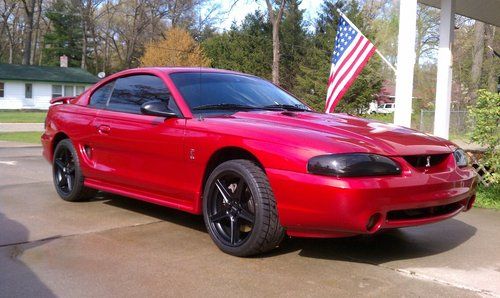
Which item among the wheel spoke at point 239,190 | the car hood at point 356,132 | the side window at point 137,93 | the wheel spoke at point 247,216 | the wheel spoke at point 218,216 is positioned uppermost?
the side window at point 137,93

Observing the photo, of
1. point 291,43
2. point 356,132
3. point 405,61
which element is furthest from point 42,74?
point 356,132

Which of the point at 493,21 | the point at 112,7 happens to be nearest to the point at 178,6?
the point at 112,7

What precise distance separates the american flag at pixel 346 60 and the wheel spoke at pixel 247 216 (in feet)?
17.4

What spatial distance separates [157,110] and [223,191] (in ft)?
3.36

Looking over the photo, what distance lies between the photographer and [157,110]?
192 inches

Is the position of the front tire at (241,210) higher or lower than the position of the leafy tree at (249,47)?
lower

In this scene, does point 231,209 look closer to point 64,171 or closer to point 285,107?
point 285,107

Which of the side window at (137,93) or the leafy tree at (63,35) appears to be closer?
the side window at (137,93)

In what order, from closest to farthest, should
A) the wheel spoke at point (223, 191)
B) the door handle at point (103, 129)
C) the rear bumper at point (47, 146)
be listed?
1. the wheel spoke at point (223, 191)
2. the door handle at point (103, 129)
3. the rear bumper at point (47, 146)

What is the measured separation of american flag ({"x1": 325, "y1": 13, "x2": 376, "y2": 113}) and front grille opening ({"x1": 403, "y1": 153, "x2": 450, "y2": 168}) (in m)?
5.00

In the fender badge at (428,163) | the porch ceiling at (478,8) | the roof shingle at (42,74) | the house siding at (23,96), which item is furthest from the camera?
the roof shingle at (42,74)

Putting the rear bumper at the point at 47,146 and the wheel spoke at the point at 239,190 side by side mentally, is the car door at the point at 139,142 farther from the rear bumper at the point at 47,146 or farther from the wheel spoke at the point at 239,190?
the rear bumper at the point at 47,146

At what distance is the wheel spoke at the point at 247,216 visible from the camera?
166 inches

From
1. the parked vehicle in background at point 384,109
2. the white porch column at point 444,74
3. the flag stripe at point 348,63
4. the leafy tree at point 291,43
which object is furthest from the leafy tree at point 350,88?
the flag stripe at point 348,63
